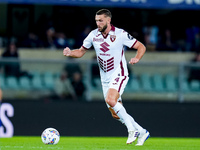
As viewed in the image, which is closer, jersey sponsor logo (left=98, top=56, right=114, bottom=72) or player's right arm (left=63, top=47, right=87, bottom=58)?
player's right arm (left=63, top=47, right=87, bottom=58)

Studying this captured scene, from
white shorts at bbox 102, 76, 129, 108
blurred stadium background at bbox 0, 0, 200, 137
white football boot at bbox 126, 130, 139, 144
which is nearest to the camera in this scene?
white football boot at bbox 126, 130, 139, 144

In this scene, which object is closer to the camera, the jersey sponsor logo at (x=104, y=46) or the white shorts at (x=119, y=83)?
the white shorts at (x=119, y=83)

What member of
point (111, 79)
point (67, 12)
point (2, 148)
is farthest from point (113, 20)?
point (2, 148)

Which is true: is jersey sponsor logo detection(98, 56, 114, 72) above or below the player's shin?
above

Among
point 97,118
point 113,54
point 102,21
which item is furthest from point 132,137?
point 97,118

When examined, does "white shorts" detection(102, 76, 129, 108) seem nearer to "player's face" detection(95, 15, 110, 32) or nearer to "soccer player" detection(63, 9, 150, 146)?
"soccer player" detection(63, 9, 150, 146)

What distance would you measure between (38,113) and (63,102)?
626 millimetres

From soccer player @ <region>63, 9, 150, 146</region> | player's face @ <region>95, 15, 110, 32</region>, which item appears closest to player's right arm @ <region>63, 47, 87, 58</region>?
soccer player @ <region>63, 9, 150, 146</region>

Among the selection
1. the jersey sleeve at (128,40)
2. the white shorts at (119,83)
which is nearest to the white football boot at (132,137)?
the white shorts at (119,83)

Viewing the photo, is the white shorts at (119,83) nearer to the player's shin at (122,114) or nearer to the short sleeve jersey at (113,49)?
the short sleeve jersey at (113,49)

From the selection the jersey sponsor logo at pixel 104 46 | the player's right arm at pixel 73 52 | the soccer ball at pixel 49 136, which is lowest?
the soccer ball at pixel 49 136

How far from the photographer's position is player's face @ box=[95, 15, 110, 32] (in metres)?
10.5

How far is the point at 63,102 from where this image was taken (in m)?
14.6

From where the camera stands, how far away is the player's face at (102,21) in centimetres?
1051
